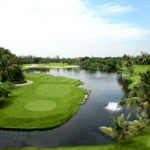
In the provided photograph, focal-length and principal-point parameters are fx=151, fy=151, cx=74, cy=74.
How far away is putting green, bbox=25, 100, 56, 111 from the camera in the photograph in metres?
31.5

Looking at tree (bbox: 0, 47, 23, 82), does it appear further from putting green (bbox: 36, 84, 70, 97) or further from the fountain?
the fountain

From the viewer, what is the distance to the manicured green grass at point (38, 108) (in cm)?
2583

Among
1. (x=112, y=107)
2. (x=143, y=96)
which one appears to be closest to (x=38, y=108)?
(x=112, y=107)

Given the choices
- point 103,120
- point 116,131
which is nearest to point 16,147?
point 116,131

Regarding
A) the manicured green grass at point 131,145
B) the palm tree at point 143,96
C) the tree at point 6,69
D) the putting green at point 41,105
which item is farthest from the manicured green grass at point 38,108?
the palm tree at point 143,96

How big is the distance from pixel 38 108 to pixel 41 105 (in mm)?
1860

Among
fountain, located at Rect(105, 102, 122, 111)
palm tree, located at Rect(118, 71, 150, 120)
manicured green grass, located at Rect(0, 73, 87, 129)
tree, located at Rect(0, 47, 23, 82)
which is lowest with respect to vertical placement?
fountain, located at Rect(105, 102, 122, 111)

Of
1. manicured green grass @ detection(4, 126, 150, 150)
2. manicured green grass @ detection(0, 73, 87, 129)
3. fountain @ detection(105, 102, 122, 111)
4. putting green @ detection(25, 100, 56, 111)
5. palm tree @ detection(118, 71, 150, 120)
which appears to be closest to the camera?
manicured green grass @ detection(4, 126, 150, 150)

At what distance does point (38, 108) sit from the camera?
3164cm

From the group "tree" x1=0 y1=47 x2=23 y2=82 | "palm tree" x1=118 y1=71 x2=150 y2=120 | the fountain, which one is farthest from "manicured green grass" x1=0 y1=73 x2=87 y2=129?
"palm tree" x1=118 y1=71 x2=150 y2=120

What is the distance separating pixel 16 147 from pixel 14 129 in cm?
514

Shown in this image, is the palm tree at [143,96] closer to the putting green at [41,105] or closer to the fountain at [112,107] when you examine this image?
the fountain at [112,107]

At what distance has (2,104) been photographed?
3372 cm

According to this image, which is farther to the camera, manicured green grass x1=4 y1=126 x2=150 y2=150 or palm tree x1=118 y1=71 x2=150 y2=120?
palm tree x1=118 y1=71 x2=150 y2=120
